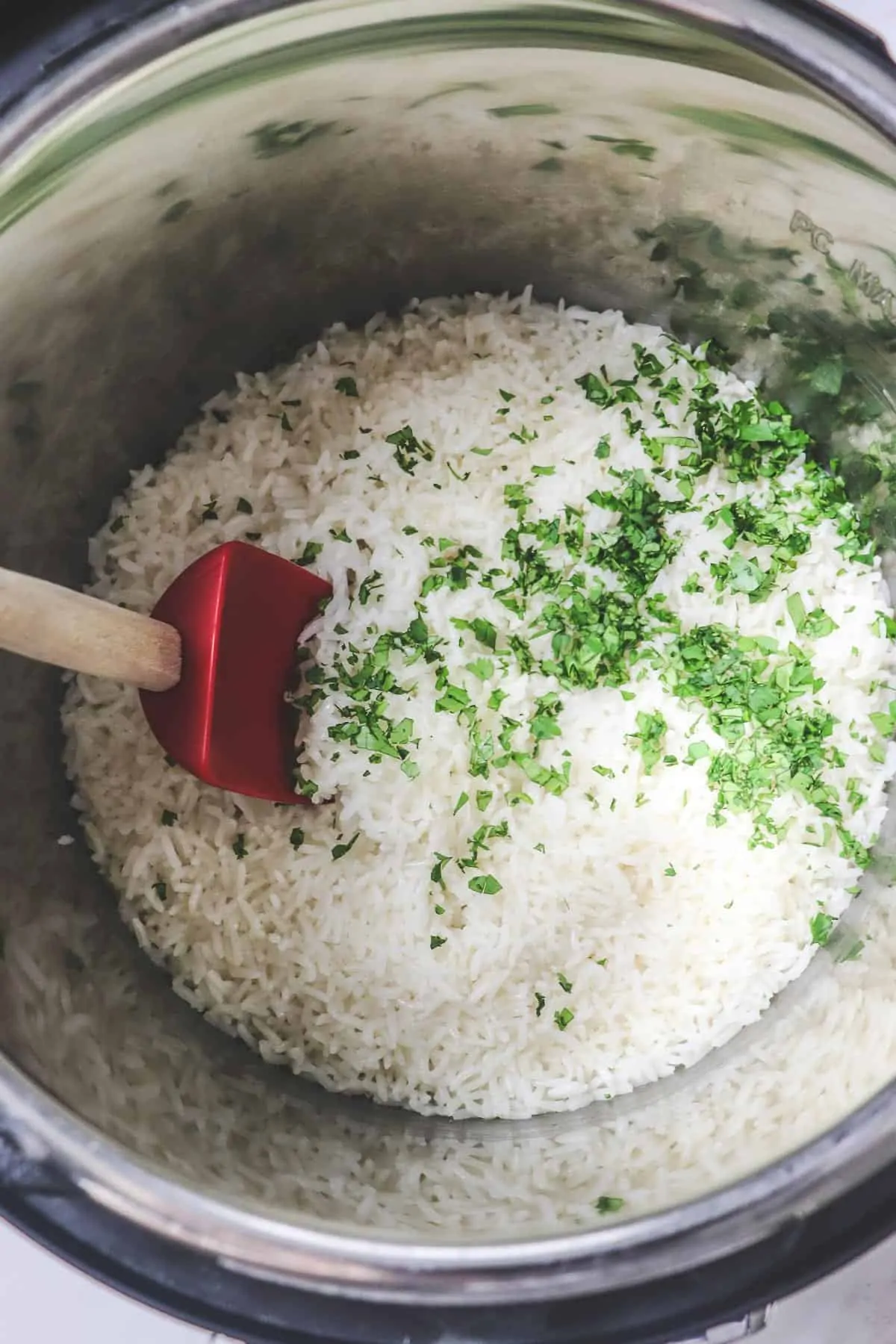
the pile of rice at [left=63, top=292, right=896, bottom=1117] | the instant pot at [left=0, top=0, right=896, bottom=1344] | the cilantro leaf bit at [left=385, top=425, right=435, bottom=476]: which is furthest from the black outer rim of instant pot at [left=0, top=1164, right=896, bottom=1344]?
the cilantro leaf bit at [left=385, top=425, right=435, bottom=476]

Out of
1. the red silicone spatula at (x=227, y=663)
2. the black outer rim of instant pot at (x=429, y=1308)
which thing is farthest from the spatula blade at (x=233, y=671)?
the black outer rim of instant pot at (x=429, y=1308)

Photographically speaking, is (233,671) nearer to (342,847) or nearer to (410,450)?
(342,847)

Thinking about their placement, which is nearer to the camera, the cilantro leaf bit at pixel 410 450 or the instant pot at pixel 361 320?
the instant pot at pixel 361 320

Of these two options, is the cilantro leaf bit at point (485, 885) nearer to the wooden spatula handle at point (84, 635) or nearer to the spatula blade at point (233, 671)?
the spatula blade at point (233, 671)

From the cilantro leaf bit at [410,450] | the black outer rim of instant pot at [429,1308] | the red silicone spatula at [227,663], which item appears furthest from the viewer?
the cilantro leaf bit at [410,450]

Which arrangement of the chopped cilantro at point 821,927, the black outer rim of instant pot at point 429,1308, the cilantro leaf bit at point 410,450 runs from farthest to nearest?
the cilantro leaf bit at point 410,450, the chopped cilantro at point 821,927, the black outer rim of instant pot at point 429,1308

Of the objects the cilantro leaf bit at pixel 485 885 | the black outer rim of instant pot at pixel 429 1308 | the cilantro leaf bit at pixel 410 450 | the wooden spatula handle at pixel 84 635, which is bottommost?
the black outer rim of instant pot at pixel 429 1308
